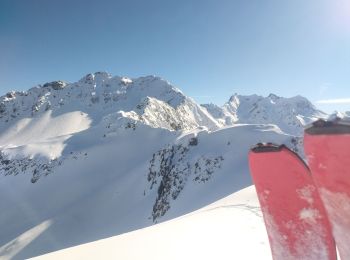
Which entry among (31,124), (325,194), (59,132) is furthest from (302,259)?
(31,124)

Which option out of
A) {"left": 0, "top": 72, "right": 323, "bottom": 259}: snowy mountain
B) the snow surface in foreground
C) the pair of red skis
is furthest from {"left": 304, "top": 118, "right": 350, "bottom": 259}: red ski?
{"left": 0, "top": 72, "right": 323, "bottom": 259}: snowy mountain

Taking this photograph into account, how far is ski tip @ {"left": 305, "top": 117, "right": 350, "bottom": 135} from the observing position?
224cm

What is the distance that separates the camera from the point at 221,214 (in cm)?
1079

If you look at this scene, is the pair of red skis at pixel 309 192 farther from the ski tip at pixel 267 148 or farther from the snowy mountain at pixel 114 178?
the snowy mountain at pixel 114 178

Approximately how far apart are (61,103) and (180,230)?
179 meters

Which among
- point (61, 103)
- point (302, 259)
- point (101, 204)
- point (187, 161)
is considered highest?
point (61, 103)

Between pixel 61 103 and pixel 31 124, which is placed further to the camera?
pixel 61 103

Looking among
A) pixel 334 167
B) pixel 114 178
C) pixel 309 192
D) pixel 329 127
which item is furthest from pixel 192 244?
pixel 114 178

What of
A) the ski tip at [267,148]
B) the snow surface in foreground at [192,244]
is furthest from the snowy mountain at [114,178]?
the ski tip at [267,148]

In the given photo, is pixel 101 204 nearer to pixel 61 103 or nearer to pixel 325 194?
pixel 325 194

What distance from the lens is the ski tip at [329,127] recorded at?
2.24 metres

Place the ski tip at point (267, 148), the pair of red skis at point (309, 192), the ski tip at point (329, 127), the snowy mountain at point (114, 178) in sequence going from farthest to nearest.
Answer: the snowy mountain at point (114, 178) < the ski tip at point (267, 148) < the pair of red skis at point (309, 192) < the ski tip at point (329, 127)

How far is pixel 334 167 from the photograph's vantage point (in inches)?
97.7

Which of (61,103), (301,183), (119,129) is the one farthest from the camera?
(61,103)
